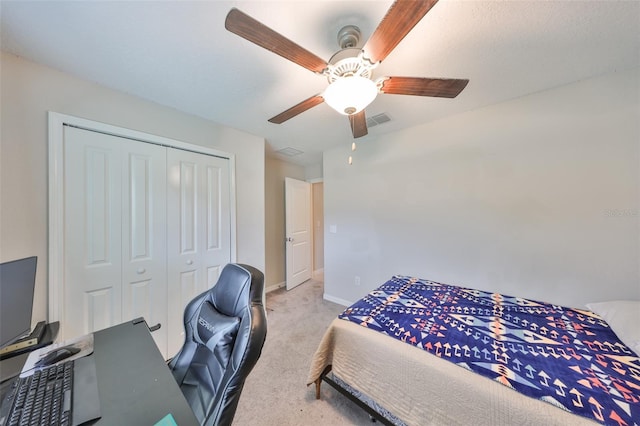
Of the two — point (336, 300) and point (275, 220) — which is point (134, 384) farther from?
point (275, 220)

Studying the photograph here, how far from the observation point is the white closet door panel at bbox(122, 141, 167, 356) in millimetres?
1722

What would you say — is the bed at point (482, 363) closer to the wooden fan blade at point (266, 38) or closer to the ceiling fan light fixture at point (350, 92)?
the ceiling fan light fixture at point (350, 92)

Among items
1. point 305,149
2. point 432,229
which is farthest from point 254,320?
point 305,149

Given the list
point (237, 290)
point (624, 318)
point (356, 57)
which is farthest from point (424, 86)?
point (624, 318)

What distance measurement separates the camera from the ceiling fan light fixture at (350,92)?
3.55 feet

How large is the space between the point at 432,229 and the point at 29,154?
3.38 m

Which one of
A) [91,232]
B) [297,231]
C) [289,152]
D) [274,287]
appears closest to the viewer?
[91,232]

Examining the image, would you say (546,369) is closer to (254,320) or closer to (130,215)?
(254,320)

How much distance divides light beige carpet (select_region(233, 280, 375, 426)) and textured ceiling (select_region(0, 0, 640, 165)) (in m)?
2.34

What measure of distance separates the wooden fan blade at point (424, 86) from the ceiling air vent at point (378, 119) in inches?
35.7

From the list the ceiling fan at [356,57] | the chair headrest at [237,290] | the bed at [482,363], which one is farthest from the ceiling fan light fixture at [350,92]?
the bed at [482,363]

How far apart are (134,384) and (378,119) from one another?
2634 mm

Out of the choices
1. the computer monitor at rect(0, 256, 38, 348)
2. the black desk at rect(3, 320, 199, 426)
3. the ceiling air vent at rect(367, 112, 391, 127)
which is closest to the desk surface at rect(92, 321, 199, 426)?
the black desk at rect(3, 320, 199, 426)

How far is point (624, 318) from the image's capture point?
4.22ft
